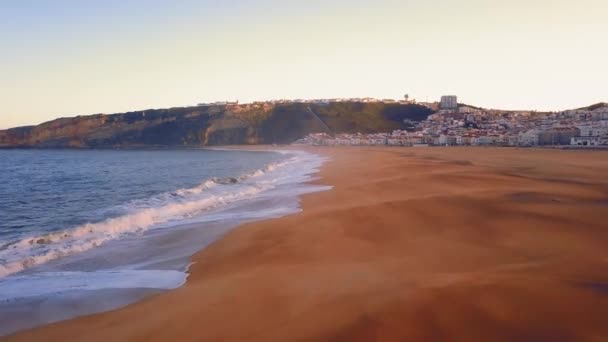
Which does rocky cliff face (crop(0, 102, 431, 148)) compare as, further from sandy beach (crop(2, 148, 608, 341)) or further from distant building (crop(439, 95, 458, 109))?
sandy beach (crop(2, 148, 608, 341))

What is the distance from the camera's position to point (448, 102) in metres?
144

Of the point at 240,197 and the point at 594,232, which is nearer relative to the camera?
the point at 594,232

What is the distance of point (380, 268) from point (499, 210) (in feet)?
16.0

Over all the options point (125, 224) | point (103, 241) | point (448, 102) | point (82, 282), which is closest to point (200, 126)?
point (448, 102)

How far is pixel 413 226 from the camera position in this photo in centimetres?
903

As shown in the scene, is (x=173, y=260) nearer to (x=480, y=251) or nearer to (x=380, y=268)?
(x=380, y=268)

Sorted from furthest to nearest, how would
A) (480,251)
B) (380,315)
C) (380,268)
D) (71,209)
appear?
(71,209) → (480,251) → (380,268) → (380,315)

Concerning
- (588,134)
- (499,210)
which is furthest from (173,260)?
(588,134)

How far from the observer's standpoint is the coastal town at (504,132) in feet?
185

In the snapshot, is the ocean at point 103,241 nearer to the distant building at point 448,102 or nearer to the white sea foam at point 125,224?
the white sea foam at point 125,224

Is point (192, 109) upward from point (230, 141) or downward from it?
upward

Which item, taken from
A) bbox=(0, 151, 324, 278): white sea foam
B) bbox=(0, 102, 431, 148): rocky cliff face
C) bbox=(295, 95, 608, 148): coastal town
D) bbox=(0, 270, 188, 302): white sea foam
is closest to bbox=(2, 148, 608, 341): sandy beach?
bbox=(0, 270, 188, 302): white sea foam

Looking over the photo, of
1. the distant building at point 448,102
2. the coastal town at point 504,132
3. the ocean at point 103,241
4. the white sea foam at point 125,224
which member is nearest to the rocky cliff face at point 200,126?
the coastal town at point 504,132

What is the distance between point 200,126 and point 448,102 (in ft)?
255
